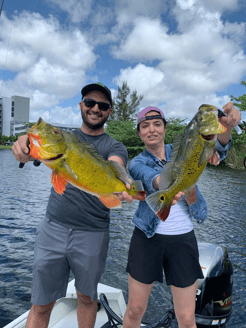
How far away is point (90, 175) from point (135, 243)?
1294 mm

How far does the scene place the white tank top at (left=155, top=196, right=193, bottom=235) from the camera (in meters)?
2.92

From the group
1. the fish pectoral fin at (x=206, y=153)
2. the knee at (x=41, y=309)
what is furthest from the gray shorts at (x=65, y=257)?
the fish pectoral fin at (x=206, y=153)

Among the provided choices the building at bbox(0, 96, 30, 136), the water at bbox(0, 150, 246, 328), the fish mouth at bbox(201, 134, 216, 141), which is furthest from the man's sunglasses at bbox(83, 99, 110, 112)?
the building at bbox(0, 96, 30, 136)

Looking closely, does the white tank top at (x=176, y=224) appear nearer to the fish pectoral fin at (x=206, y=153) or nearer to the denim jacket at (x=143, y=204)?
the denim jacket at (x=143, y=204)

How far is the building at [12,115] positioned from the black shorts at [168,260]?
116600 mm

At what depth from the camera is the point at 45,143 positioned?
2.11 meters

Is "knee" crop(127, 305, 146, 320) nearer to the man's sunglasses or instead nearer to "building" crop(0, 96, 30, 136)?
the man's sunglasses

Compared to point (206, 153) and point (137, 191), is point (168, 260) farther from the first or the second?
point (206, 153)

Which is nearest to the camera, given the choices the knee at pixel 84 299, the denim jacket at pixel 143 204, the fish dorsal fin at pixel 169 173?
the fish dorsal fin at pixel 169 173

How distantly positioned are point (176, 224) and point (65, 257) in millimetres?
1452

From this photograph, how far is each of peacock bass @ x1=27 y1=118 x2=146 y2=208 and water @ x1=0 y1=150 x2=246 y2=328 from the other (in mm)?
4457

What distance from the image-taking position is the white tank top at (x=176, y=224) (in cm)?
292

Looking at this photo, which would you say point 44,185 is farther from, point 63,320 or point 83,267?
point 83,267

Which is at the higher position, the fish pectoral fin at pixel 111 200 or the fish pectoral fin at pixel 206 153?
the fish pectoral fin at pixel 206 153
